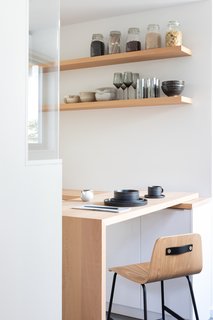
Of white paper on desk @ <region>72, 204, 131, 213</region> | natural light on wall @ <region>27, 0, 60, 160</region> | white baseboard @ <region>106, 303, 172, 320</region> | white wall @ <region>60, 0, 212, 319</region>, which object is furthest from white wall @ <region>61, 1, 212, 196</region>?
natural light on wall @ <region>27, 0, 60, 160</region>

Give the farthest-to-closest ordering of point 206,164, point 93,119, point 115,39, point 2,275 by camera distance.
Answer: point 93,119 → point 115,39 → point 206,164 → point 2,275

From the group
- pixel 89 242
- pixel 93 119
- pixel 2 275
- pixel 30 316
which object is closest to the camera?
pixel 2 275

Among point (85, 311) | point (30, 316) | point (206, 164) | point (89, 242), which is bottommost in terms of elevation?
point (85, 311)

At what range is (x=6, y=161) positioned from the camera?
4.51ft

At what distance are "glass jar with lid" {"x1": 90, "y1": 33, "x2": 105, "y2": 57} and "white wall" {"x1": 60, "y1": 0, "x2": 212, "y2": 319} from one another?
149mm

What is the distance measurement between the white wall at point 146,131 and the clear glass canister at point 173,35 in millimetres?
125

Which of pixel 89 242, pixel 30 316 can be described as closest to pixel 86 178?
pixel 89 242

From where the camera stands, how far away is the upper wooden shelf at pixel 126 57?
3.28 meters

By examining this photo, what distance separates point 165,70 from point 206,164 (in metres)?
0.83

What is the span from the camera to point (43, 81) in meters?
1.65

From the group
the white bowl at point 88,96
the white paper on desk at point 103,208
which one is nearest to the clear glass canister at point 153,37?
the white bowl at point 88,96

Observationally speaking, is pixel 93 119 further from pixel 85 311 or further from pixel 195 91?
pixel 85 311

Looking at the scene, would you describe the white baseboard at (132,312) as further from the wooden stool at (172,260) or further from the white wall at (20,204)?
the white wall at (20,204)

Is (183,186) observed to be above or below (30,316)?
above
